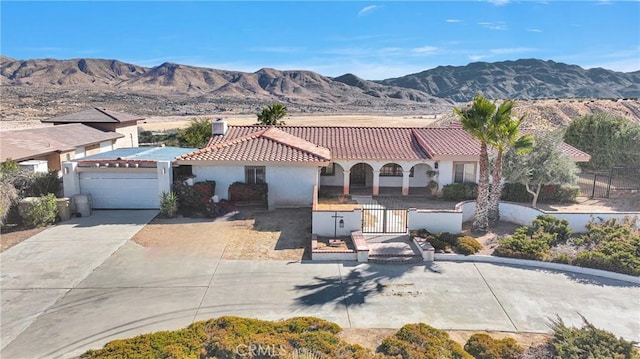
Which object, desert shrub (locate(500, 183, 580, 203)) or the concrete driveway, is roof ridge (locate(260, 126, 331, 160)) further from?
desert shrub (locate(500, 183, 580, 203))

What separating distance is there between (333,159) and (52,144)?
17.4m

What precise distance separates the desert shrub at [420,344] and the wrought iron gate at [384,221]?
7697 millimetres

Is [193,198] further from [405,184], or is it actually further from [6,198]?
[405,184]

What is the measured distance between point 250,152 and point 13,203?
445 inches

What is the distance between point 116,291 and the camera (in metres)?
13.3

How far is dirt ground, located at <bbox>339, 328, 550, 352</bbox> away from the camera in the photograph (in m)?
10.5

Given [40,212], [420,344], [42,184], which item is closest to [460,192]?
[420,344]

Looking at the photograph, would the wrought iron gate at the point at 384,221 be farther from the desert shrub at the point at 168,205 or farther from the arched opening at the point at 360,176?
the desert shrub at the point at 168,205

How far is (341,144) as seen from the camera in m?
28.0

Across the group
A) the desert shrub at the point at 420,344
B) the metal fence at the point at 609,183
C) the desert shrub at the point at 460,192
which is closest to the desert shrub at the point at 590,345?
the desert shrub at the point at 420,344

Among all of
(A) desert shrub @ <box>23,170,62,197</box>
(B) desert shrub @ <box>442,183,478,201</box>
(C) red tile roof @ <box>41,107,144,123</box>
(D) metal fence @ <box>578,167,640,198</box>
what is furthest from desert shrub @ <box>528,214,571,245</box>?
(C) red tile roof @ <box>41,107,144,123</box>

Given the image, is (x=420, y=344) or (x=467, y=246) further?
(x=467, y=246)

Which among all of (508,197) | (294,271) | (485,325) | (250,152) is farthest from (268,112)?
(485,325)

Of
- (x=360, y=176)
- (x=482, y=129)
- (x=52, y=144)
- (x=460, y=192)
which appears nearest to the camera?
(x=482, y=129)
